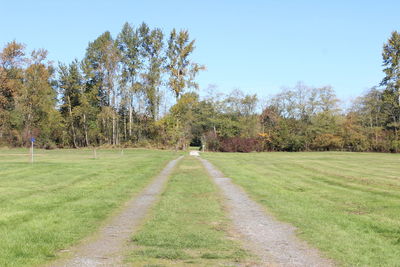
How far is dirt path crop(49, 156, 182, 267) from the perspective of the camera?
629cm

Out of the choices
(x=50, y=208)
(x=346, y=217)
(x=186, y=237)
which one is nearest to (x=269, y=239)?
(x=186, y=237)

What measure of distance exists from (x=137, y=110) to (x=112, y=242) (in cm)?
6688

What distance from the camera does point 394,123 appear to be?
233 feet

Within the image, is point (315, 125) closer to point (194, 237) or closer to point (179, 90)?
point (179, 90)

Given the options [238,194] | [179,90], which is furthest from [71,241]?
[179,90]

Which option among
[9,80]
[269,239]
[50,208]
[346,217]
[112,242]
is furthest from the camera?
[9,80]

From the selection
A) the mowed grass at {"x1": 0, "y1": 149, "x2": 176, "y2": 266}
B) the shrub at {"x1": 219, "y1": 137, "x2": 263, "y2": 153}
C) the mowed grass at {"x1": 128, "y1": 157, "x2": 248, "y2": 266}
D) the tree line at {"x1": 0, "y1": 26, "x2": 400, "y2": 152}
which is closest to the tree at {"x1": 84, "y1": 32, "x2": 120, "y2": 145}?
the tree line at {"x1": 0, "y1": 26, "x2": 400, "y2": 152}

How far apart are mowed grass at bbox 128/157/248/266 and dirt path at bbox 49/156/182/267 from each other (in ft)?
0.94

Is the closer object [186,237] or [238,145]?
[186,237]

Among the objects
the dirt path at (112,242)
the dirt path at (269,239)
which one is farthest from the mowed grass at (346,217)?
the dirt path at (112,242)

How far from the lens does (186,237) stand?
Result: 7914mm

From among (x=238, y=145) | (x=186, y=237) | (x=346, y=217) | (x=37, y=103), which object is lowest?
(x=346, y=217)

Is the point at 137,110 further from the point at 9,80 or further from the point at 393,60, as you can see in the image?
the point at 393,60

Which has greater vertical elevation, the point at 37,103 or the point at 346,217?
the point at 37,103
